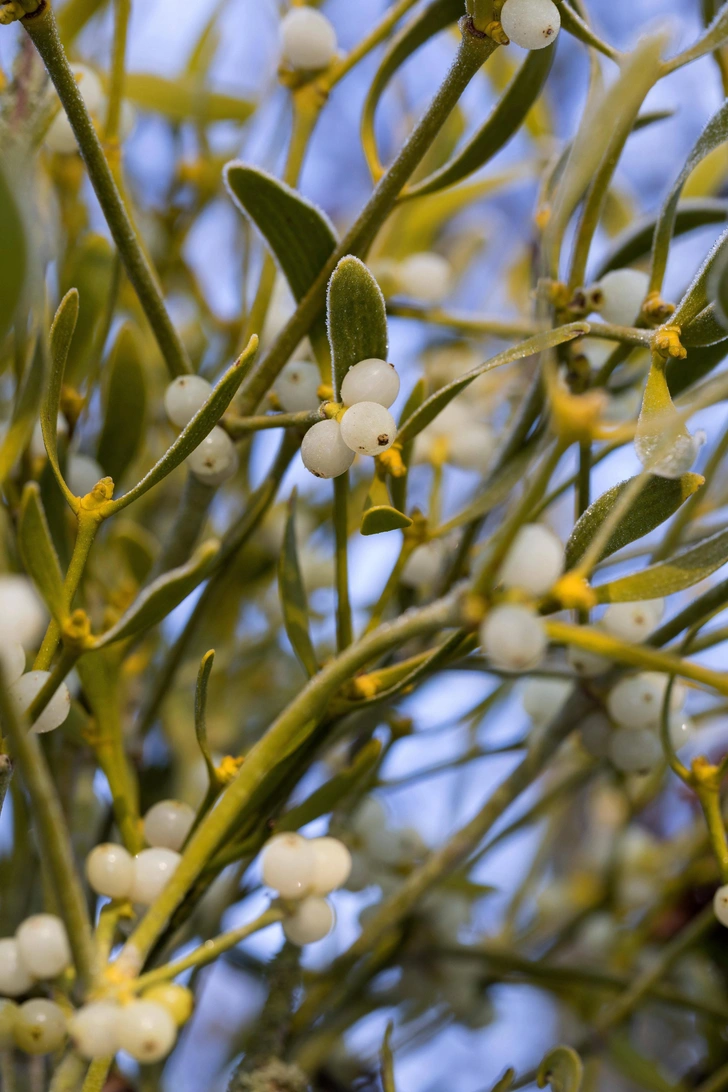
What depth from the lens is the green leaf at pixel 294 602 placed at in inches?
15.2

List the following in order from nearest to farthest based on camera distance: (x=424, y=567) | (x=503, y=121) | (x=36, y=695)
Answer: (x=36, y=695) → (x=503, y=121) → (x=424, y=567)

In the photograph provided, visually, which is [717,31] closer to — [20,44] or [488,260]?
[20,44]

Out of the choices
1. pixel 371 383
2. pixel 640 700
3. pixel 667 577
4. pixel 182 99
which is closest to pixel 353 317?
pixel 371 383

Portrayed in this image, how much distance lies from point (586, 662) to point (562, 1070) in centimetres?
15

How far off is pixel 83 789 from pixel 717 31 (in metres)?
0.49

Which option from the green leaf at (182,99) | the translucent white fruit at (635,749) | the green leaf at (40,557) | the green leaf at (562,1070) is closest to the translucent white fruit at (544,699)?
the translucent white fruit at (635,749)

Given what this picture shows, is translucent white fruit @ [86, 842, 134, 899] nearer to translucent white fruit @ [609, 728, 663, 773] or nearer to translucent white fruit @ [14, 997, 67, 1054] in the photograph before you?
translucent white fruit @ [14, 997, 67, 1054]

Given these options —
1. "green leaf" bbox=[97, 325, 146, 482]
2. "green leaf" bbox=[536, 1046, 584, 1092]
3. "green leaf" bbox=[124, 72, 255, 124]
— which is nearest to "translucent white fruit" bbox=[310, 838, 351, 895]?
"green leaf" bbox=[536, 1046, 584, 1092]

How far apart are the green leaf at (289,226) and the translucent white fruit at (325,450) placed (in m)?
0.07

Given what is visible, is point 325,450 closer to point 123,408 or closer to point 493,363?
point 493,363

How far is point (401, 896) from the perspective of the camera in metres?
0.50

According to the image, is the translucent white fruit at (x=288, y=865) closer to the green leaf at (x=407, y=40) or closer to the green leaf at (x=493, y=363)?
the green leaf at (x=493, y=363)

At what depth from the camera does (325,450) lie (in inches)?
13.4

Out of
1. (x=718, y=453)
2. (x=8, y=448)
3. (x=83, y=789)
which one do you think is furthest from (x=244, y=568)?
(x=8, y=448)
